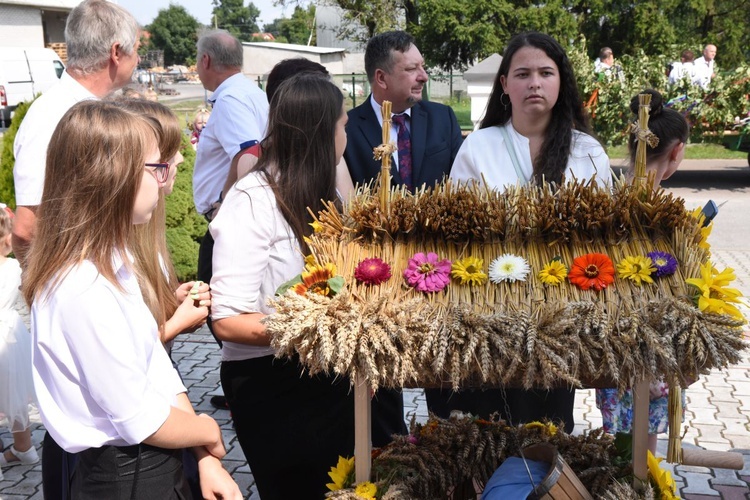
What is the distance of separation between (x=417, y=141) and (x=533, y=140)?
1122 millimetres

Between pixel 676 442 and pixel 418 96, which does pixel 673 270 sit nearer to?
pixel 676 442

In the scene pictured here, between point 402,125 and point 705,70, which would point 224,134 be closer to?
point 402,125

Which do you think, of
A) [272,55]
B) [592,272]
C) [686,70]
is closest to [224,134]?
[592,272]

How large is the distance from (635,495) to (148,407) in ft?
4.23

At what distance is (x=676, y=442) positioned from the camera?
2459 millimetres

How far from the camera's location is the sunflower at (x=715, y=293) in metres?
1.76

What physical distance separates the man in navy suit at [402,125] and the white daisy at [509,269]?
1765 mm

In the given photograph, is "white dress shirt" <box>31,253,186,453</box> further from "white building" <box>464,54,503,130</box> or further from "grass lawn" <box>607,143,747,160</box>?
"grass lawn" <box>607,143,747,160</box>

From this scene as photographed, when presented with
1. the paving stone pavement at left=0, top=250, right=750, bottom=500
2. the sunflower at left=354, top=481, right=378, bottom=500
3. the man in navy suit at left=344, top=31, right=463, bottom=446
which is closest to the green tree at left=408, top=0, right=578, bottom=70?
the paving stone pavement at left=0, top=250, right=750, bottom=500

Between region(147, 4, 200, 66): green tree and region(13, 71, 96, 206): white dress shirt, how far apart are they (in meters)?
80.8

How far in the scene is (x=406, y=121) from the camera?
3.98m

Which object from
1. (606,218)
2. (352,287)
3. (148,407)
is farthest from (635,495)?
(148,407)

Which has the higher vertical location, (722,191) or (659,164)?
(659,164)

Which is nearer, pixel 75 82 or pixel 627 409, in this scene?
pixel 75 82
